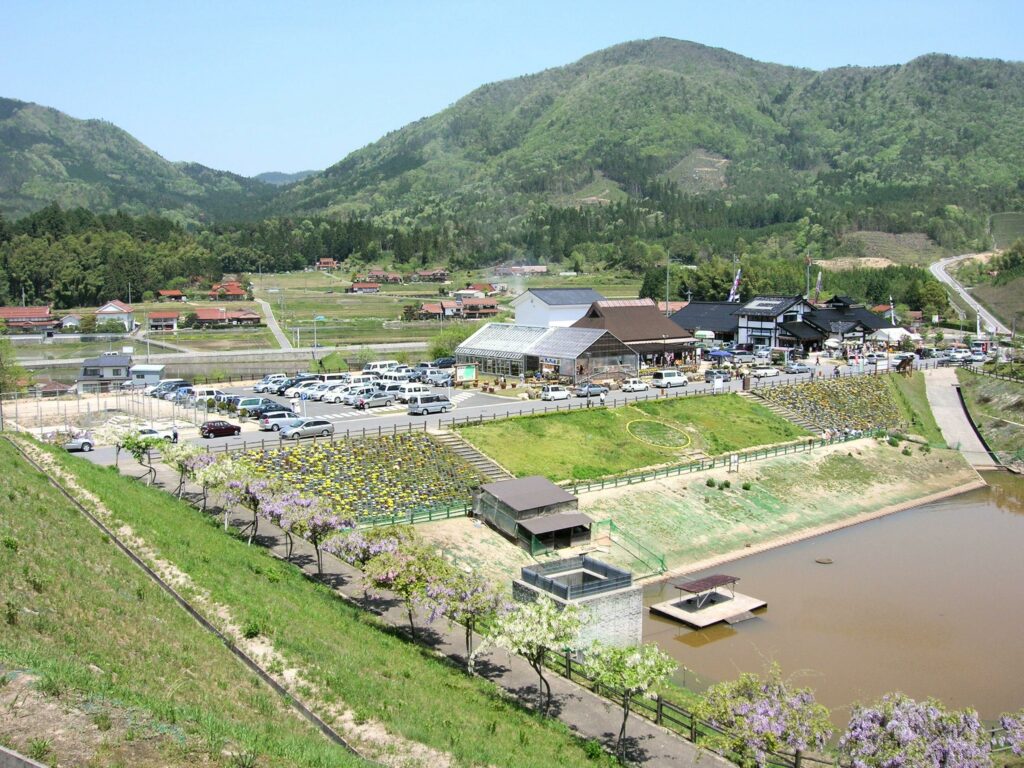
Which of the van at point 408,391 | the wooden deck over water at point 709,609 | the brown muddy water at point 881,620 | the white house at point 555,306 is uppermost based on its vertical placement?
the white house at point 555,306

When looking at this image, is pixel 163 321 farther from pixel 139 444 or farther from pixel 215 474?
pixel 215 474

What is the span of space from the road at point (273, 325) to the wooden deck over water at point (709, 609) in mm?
65866

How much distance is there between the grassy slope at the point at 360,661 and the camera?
13844 mm

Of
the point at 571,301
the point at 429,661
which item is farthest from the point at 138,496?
the point at 571,301

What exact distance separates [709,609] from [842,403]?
29227 millimetres

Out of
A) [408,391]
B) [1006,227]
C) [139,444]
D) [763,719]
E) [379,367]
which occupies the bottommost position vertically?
[763,719]

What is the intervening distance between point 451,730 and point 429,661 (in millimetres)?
3656

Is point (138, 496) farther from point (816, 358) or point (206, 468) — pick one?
point (816, 358)

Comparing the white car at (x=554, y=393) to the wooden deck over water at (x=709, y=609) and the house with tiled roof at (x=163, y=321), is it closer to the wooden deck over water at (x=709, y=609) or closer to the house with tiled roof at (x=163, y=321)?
the wooden deck over water at (x=709, y=609)

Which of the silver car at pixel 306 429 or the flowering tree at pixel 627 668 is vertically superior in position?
the silver car at pixel 306 429

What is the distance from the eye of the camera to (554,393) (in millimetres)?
45156

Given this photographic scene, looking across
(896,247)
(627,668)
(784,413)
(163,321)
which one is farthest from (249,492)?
(896,247)

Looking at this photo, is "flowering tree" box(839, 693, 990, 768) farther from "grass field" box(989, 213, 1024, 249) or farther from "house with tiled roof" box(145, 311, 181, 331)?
"grass field" box(989, 213, 1024, 249)

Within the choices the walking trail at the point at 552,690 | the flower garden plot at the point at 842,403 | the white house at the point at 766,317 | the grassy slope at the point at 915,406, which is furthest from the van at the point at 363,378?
the white house at the point at 766,317
